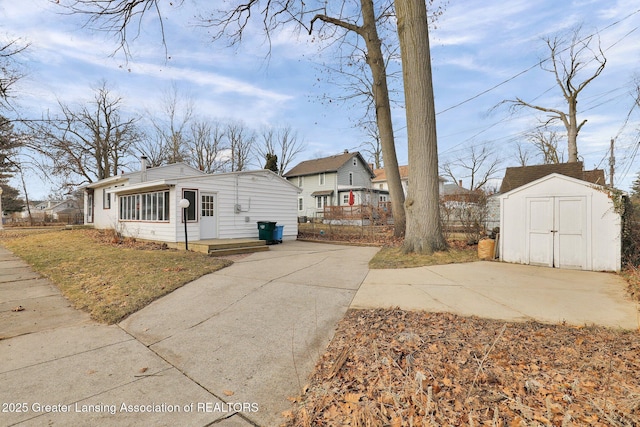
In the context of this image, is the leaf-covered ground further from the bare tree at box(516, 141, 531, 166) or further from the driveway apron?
the bare tree at box(516, 141, 531, 166)

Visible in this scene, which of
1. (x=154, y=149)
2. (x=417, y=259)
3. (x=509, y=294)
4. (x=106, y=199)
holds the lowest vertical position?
(x=509, y=294)

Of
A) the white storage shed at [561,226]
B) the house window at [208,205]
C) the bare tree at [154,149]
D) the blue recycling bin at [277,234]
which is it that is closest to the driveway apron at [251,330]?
the white storage shed at [561,226]

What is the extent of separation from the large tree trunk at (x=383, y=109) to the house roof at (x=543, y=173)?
26.3 feet

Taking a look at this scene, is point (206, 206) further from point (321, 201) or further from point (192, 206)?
point (321, 201)

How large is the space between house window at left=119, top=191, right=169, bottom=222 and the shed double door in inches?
478

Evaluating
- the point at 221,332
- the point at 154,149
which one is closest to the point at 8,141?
the point at 221,332

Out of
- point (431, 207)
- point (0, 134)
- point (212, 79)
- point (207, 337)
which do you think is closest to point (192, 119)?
point (212, 79)

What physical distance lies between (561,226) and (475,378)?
22.1 feet

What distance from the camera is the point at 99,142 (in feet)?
93.1

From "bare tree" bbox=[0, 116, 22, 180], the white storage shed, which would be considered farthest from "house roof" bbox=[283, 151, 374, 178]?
"bare tree" bbox=[0, 116, 22, 180]

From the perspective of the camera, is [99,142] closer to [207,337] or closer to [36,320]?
[36,320]

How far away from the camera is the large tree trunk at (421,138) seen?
797cm

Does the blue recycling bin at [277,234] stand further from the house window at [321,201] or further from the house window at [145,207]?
the house window at [321,201]

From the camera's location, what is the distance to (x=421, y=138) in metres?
8.05
